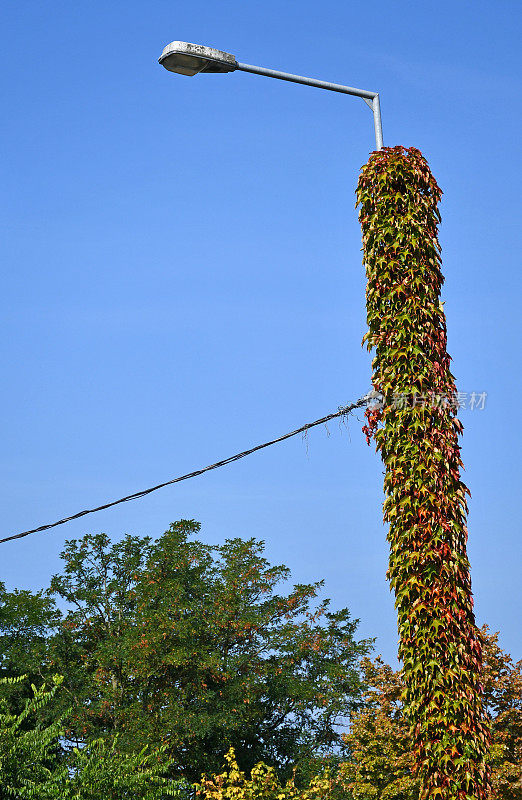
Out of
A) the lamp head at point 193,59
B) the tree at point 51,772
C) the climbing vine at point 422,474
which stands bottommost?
the tree at point 51,772

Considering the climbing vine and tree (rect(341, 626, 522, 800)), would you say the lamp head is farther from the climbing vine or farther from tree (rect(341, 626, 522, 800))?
tree (rect(341, 626, 522, 800))

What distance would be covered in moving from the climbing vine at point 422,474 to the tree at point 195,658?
18170 mm

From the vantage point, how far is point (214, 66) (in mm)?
8914

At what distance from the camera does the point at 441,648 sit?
8.06 m

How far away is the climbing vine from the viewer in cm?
796

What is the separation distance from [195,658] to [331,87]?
66.9ft

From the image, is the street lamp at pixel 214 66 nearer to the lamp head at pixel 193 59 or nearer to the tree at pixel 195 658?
the lamp head at pixel 193 59

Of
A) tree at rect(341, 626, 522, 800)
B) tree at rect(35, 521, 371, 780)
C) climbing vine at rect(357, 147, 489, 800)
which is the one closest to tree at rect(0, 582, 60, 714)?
tree at rect(35, 521, 371, 780)

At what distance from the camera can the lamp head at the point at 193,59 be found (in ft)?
28.2

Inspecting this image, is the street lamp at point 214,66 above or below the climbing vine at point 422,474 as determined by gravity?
above

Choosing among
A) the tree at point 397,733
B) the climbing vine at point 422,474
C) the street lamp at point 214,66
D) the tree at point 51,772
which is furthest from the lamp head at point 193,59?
the tree at point 397,733

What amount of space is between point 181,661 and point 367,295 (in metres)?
18.9

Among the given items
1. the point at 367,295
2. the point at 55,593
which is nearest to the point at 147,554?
the point at 55,593

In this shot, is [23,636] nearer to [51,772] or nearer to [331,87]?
[51,772]
